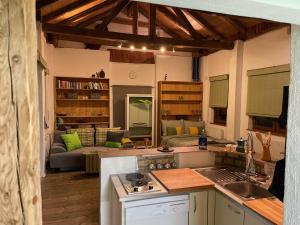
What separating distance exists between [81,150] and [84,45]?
3.20 m

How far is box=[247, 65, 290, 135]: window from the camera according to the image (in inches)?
181

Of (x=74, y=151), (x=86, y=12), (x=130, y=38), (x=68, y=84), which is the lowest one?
(x=74, y=151)

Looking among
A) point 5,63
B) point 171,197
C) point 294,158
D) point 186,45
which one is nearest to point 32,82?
point 5,63

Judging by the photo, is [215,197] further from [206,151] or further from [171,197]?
[206,151]

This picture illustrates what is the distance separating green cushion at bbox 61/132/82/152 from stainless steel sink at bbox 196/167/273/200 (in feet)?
12.0

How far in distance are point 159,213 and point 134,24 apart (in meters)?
4.79

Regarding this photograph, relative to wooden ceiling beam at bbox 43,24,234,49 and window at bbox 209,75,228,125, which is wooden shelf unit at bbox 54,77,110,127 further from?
window at bbox 209,75,228,125

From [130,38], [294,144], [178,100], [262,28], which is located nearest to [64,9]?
[130,38]

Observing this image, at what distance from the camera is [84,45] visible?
22.3 ft

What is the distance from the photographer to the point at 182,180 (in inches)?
91.4

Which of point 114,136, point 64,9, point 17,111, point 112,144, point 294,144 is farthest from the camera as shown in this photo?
point 114,136

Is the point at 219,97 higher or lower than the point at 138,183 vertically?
higher

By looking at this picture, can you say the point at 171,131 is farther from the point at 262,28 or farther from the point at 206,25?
the point at 262,28

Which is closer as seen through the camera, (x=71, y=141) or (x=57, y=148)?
(x=57, y=148)
